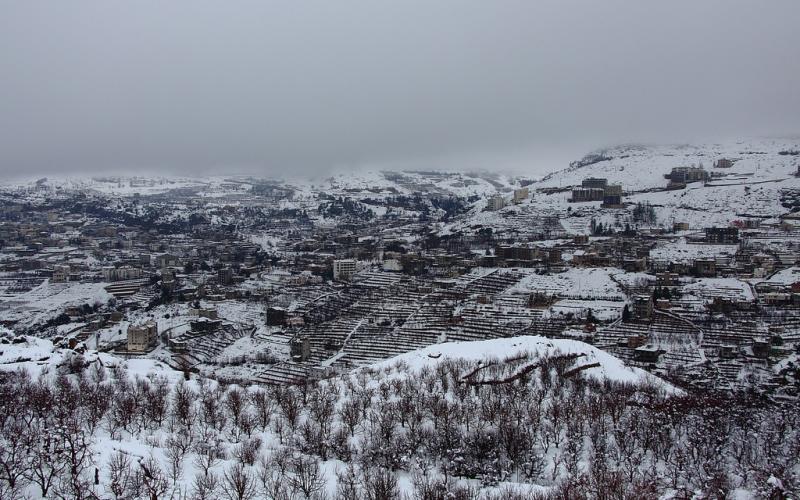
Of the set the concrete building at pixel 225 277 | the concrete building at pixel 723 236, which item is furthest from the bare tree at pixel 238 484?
the concrete building at pixel 723 236

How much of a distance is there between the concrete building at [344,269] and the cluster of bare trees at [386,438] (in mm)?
30626

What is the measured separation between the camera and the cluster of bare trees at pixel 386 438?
9.04 meters

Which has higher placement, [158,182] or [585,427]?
[158,182]

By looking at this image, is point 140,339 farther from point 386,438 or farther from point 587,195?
point 587,195

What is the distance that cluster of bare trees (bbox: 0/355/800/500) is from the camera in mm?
9039

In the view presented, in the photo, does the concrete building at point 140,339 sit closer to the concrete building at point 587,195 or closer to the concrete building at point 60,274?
the concrete building at point 60,274

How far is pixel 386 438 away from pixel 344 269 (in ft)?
121

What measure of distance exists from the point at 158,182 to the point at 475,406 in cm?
12835

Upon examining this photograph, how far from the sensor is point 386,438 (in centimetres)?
1216

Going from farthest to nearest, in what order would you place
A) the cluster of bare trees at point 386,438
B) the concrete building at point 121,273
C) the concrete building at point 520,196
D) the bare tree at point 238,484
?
the concrete building at point 520,196, the concrete building at point 121,273, the cluster of bare trees at point 386,438, the bare tree at point 238,484

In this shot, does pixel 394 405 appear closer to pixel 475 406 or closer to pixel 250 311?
pixel 475 406

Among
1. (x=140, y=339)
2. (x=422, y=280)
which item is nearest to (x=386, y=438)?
(x=140, y=339)

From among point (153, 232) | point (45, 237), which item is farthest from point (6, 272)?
point (153, 232)

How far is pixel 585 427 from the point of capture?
13.2 meters
